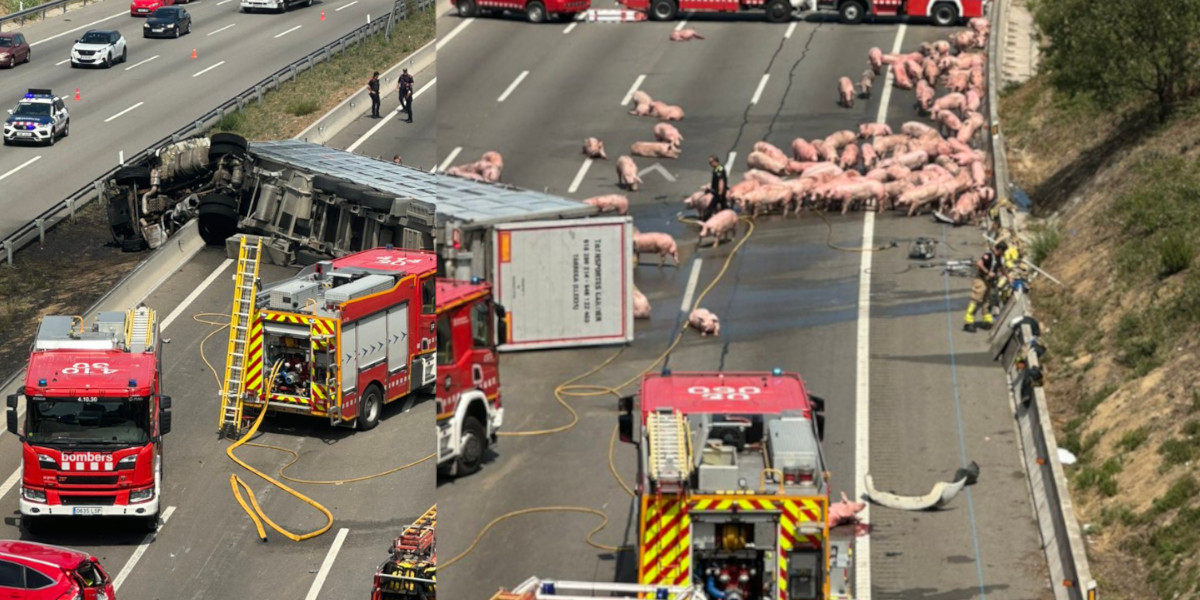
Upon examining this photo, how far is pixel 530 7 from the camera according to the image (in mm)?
81438

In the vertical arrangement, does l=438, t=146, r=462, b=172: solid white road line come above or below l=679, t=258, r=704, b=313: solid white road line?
above

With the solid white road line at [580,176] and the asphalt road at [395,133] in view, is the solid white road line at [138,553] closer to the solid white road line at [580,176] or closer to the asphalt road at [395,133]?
the asphalt road at [395,133]

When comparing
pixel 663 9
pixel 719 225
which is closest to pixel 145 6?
pixel 663 9

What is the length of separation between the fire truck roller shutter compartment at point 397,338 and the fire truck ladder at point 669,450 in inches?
401

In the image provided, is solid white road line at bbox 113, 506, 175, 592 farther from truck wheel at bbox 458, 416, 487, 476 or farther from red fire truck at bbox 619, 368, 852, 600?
red fire truck at bbox 619, 368, 852, 600

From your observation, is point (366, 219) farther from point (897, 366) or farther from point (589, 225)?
point (897, 366)

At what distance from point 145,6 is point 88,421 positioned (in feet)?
152

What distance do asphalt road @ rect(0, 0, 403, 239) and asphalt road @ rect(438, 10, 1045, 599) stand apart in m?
7.35

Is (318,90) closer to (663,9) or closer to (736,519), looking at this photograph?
(663,9)

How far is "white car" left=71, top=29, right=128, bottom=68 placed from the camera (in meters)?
75.2

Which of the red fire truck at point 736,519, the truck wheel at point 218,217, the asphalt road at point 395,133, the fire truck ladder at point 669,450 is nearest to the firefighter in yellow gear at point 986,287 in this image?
the asphalt road at point 395,133

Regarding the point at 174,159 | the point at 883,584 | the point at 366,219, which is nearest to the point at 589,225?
the point at 366,219

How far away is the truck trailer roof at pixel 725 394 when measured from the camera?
94.2ft

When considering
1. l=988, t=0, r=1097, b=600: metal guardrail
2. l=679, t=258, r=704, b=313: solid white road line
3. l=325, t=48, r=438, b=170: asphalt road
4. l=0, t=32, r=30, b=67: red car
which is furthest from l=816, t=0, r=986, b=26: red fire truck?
l=325, t=48, r=438, b=170: asphalt road
